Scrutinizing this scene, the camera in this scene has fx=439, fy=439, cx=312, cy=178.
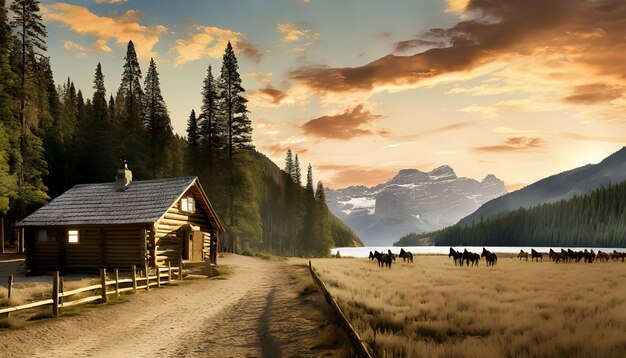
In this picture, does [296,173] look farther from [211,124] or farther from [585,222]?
[585,222]

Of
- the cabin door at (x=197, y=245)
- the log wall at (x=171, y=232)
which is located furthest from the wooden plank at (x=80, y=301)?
Answer: the cabin door at (x=197, y=245)

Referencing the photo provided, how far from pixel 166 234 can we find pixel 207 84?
111ft

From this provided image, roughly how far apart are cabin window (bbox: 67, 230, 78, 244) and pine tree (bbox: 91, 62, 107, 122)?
40485mm

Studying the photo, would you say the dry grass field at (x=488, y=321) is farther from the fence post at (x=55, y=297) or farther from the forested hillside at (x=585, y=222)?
the forested hillside at (x=585, y=222)

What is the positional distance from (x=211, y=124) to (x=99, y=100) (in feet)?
100

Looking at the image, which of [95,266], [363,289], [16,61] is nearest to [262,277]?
[363,289]

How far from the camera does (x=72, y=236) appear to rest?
105ft

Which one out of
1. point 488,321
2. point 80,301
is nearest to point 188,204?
point 80,301

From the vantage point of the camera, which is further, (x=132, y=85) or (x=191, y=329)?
(x=132, y=85)

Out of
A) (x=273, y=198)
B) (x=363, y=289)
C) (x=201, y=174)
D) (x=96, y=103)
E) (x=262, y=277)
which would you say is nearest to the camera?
(x=363, y=289)

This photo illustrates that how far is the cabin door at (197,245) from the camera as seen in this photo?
35031 millimetres

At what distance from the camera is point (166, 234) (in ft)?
105

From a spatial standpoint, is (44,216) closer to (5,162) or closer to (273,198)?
(5,162)

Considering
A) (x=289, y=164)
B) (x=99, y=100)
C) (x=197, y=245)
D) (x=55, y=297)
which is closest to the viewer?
(x=55, y=297)
